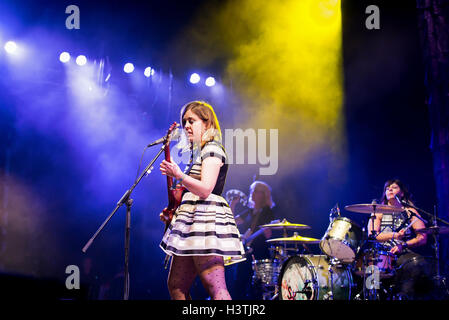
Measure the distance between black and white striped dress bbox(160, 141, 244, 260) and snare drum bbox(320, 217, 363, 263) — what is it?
2.90 m

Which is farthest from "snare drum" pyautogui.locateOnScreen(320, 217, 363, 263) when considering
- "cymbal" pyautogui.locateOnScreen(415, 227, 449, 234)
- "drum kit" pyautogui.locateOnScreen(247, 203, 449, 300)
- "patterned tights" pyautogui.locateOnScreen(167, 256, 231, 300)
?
"patterned tights" pyautogui.locateOnScreen(167, 256, 231, 300)

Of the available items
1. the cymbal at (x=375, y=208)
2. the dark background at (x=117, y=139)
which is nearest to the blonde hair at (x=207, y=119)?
the cymbal at (x=375, y=208)

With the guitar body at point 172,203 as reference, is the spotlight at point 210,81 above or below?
above

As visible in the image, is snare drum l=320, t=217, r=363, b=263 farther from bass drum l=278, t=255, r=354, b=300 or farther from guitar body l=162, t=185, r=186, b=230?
guitar body l=162, t=185, r=186, b=230

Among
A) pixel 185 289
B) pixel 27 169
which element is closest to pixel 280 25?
pixel 27 169

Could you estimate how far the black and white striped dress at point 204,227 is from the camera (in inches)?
93.8

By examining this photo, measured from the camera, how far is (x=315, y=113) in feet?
24.6

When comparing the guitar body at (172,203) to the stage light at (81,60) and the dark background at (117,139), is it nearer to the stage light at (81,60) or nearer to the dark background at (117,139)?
the dark background at (117,139)

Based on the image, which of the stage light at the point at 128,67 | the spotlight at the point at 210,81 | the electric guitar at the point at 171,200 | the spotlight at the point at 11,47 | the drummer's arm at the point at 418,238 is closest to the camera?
the electric guitar at the point at 171,200

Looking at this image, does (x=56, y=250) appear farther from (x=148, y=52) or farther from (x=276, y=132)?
(x=276, y=132)

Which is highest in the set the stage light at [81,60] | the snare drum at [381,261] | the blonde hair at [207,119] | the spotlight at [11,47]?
the spotlight at [11,47]

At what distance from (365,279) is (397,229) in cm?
73

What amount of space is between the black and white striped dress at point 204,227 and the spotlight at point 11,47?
6.43 m

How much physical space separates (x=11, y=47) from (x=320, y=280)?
21.4 feet
